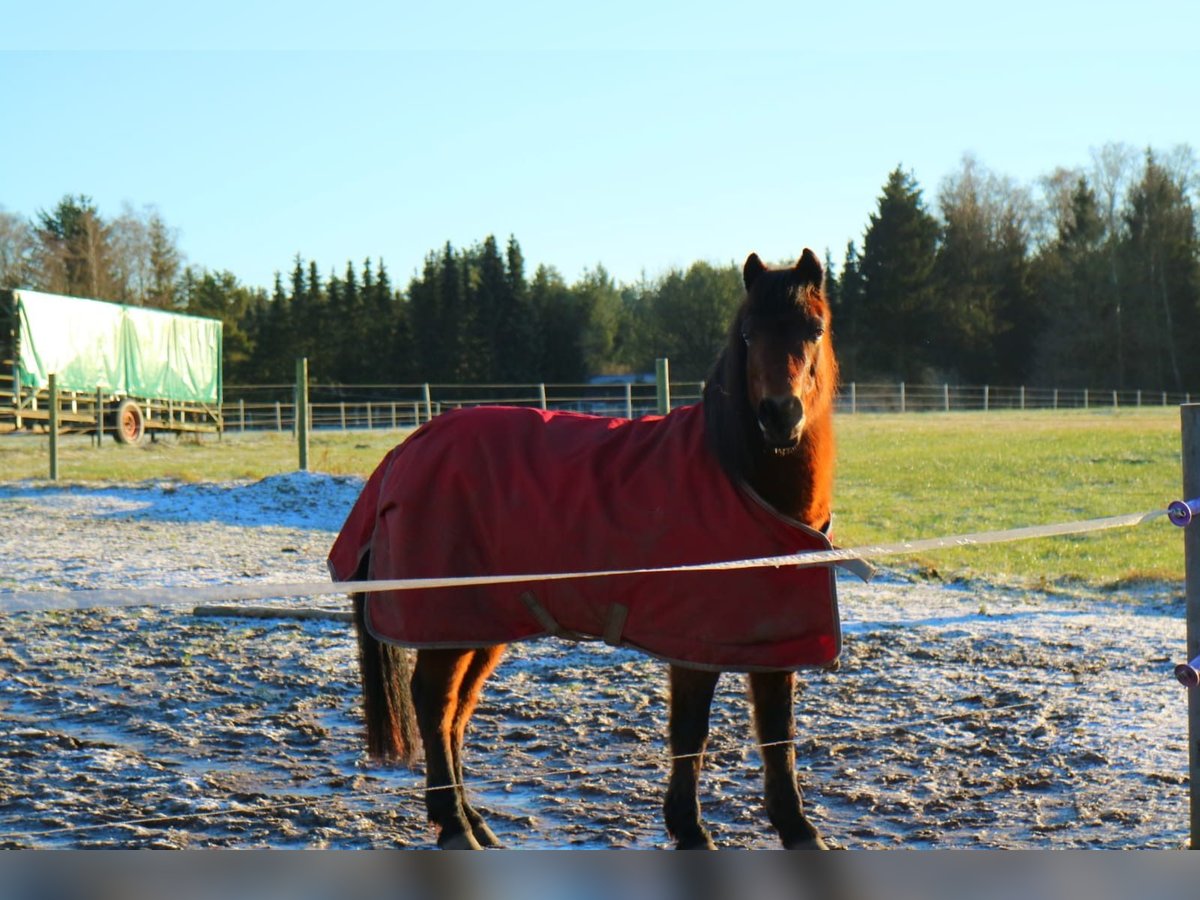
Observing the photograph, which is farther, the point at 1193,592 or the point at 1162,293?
the point at 1162,293

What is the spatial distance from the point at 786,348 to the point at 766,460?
13.1 inches

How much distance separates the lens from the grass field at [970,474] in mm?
10172

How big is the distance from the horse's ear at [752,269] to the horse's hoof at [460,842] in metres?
1.82

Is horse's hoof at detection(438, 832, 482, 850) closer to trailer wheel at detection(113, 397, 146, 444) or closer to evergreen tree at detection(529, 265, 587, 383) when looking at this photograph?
trailer wheel at detection(113, 397, 146, 444)

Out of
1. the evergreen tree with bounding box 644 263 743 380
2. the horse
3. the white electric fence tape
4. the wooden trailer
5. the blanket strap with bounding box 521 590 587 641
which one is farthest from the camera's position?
the evergreen tree with bounding box 644 263 743 380

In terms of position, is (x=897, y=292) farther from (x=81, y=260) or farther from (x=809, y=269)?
(x=809, y=269)

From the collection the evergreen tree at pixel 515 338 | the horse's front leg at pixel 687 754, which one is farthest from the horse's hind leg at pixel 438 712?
the evergreen tree at pixel 515 338

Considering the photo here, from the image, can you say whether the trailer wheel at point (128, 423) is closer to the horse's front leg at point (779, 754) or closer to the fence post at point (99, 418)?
the fence post at point (99, 418)

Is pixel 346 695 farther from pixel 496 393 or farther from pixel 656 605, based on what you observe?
pixel 496 393

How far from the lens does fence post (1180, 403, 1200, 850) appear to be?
3.31 meters

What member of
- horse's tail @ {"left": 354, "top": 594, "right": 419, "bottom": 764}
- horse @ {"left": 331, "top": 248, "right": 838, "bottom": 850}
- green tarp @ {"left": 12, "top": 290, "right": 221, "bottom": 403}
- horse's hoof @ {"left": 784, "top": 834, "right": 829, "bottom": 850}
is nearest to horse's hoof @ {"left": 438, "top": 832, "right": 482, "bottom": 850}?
horse @ {"left": 331, "top": 248, "right": 838, "bottom": 850}

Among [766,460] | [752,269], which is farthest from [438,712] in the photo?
[752,269]

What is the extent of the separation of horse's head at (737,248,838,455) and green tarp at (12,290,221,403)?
23102 millimetres

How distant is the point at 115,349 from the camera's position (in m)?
26.4
